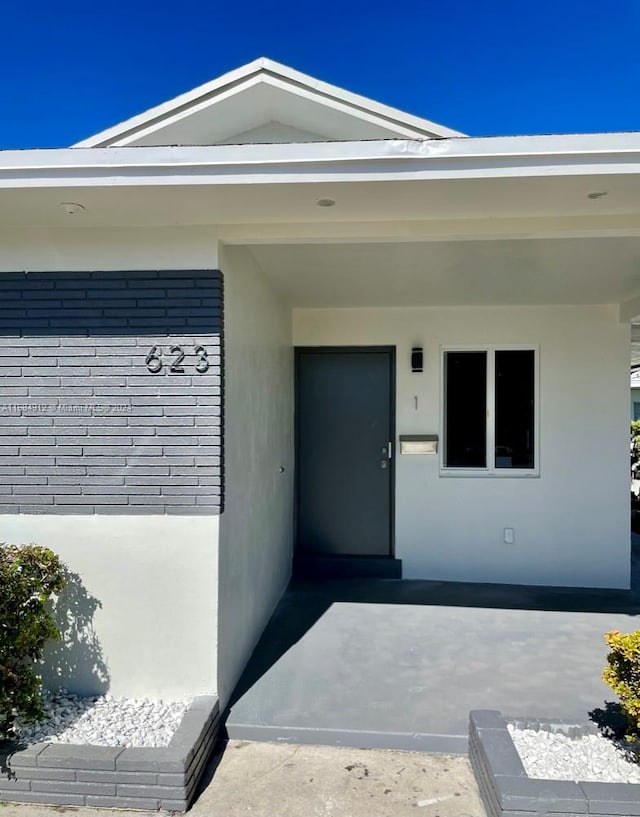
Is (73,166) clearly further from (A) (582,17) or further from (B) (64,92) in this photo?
(A) (582,17)

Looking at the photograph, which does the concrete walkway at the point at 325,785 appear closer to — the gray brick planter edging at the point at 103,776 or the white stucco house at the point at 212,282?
the gray brick planter edging at the point at 103,776

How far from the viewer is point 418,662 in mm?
3549

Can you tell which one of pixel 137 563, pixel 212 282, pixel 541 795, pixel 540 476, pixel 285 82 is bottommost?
pixel 541 795

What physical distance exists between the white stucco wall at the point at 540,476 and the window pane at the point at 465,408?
155 mm

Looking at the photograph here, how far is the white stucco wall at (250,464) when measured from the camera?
3.17 metres

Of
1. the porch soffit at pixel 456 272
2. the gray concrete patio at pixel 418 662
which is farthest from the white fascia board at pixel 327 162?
the gray concrete patio at pixel 418 662

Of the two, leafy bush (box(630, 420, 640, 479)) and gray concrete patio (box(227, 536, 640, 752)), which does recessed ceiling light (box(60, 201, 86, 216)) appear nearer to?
gray concrete patio (box(227, 536, 640, 752))

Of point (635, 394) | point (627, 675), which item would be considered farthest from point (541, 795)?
point (635, 394)

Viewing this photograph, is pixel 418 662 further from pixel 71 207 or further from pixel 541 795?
pixel 71 207

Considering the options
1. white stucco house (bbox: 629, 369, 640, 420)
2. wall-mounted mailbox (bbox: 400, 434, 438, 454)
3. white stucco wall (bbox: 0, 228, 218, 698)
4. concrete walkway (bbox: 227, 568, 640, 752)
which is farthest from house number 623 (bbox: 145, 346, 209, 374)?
white stucco house (bbox: 629, 369, 640, 420)

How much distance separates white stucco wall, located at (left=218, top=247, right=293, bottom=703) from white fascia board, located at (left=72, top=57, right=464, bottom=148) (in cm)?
118

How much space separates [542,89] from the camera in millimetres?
6137

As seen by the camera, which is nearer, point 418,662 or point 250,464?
point 418,662

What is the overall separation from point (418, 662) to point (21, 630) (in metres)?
2.45
